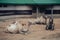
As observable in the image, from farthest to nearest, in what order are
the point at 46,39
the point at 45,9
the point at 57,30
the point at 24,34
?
1. the point at 45,9
2. the point at 57,30
3. the point at 24,34
4. the point at 46,39

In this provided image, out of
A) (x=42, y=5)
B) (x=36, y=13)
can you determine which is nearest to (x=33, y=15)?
(x=36, y=13)

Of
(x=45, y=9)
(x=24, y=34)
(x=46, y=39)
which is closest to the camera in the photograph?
(x=46, y=39)

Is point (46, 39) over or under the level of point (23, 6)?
under

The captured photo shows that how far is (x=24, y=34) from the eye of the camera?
8.87 feet

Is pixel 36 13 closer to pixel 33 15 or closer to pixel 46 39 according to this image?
pixel 33 15

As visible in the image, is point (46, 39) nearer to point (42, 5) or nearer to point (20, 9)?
point (42, 5)

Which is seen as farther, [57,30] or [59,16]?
[59,16]

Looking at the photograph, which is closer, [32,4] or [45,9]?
[32,4]

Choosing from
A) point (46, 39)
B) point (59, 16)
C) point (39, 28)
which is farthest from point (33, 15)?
point (46, 39)

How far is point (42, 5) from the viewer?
380 cm

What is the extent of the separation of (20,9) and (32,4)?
411 mm

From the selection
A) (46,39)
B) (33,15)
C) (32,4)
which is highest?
(32,4)

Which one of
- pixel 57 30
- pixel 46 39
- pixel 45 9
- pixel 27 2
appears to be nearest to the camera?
pixel 46 39

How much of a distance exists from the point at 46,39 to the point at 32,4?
1441mm
